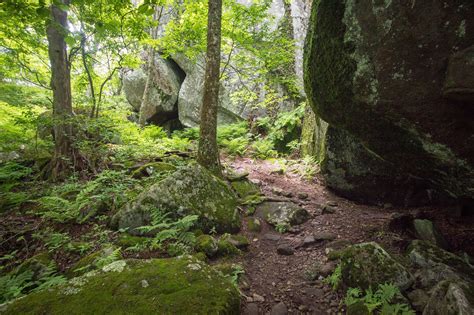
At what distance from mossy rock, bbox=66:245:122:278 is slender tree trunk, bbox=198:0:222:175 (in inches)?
131

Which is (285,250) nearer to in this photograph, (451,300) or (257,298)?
(257,298)

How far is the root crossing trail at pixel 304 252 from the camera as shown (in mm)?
3418

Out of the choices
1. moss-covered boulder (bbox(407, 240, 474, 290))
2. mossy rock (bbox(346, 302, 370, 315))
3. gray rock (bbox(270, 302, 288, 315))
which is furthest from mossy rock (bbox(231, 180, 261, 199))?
mossy rock (bbox(346, 302, 370, 315))

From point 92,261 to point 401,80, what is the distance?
4881 millimetres

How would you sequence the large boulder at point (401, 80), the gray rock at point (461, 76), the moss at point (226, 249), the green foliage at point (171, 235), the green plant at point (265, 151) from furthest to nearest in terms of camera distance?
the green plant at point (265, 151) → the moss at point (226, 249) → the green foliage at point (171, 235) → the large boulder at point (401, 80) → the gray rock at point (461, 76)

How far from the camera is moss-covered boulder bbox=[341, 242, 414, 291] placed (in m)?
3.18

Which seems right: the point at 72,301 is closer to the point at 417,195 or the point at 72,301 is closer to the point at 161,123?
the point at 417,195

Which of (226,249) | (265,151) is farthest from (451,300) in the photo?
(265,151)

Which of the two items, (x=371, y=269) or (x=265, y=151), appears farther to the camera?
(x=265, y=151)

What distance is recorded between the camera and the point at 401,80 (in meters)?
3.19

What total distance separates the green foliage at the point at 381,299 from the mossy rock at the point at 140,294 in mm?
1449

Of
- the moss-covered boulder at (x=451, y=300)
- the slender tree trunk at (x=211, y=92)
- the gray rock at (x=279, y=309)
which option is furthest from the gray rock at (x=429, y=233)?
the slender tree trunk at (x=211, y=92)

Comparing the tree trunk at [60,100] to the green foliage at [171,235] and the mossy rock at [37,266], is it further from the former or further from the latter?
the green foliage at [171,235]

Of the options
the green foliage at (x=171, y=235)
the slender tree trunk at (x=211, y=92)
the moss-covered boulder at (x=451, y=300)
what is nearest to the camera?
the moss-covered boulder at (x=451, y=300)
